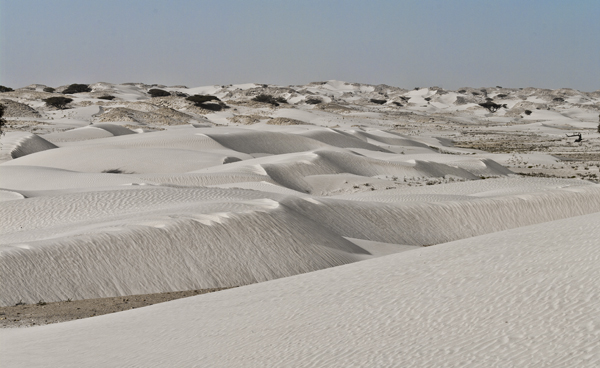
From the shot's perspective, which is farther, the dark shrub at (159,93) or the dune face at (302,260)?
the dark shrub at (159,93)

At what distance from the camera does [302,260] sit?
437 inches

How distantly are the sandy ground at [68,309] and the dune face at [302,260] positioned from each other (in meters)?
0.34

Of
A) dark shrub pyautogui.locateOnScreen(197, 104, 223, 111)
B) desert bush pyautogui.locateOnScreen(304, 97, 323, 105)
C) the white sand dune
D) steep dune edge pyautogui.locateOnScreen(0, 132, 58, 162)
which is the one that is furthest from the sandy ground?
desert bush pyautogui.locateOnScreen(304, 97, 323, 105)

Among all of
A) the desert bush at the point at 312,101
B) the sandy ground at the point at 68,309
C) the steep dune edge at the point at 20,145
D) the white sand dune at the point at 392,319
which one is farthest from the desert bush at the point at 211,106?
the white sand dune at the point at 392,319

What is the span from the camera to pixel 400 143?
1620 inches

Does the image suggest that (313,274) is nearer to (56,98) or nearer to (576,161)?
(576,161)

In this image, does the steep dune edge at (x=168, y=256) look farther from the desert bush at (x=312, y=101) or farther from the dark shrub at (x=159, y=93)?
the desert bush at (x=312, y=101)

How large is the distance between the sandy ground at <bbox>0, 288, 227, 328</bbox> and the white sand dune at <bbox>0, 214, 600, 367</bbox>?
707 millimetres

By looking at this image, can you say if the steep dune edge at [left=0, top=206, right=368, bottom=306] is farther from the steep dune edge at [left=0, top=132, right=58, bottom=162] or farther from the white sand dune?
the steep dune edge at [left=0, top=132, right=58, bottom=162]

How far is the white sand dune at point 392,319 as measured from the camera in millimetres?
4262

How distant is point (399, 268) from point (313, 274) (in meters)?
1.20

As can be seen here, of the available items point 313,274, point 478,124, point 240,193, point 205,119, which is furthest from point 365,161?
point 478,124

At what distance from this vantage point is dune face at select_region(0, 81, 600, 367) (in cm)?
466

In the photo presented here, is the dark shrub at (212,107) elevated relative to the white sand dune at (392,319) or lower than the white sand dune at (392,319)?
lower
